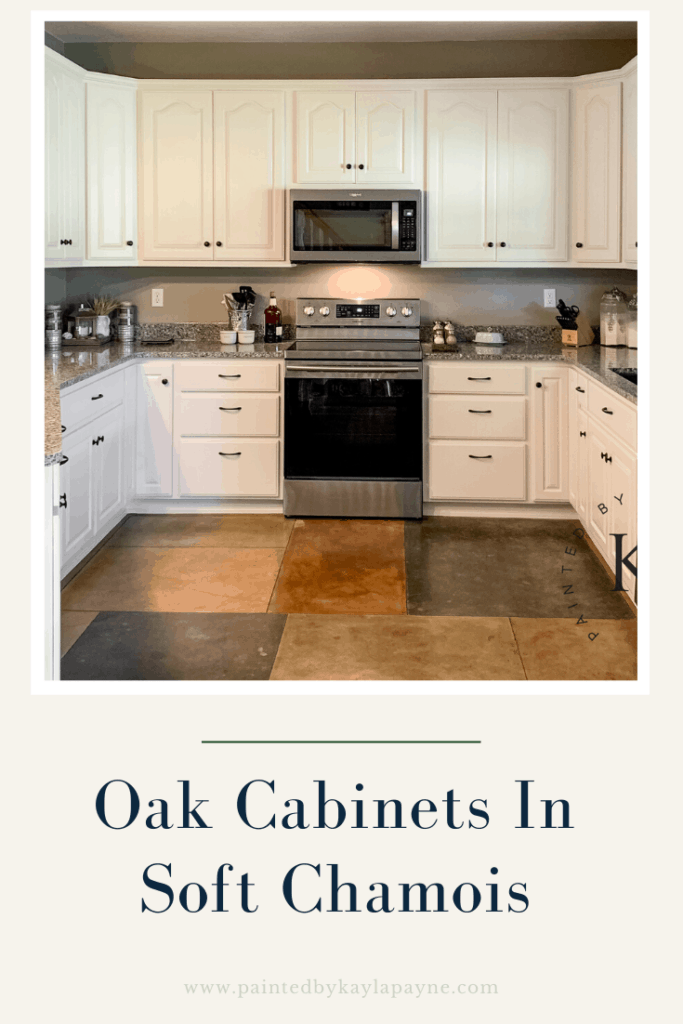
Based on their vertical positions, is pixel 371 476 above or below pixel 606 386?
below

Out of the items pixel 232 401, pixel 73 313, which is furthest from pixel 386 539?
pixel 73 313

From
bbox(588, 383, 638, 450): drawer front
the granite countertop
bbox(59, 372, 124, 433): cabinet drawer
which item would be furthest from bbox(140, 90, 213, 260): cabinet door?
bbox(588, 383, 638, 450): drawer front

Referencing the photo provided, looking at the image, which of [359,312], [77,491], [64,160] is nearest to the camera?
[77,491]

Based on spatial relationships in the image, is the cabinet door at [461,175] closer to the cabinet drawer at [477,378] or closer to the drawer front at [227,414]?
the cabinet drawer at [477,378]

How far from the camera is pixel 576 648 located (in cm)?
331

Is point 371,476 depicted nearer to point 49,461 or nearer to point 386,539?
point 386,539

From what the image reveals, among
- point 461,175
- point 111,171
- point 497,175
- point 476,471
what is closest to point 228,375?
point 111,171

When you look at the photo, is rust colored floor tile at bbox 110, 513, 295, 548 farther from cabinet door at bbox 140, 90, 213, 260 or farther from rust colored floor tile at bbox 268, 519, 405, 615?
cabinet door at bbox 140, 90, 213, 260

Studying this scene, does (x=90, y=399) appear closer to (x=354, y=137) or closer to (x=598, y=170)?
(x=354, y=137)

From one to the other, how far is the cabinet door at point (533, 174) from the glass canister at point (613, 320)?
1.14ft

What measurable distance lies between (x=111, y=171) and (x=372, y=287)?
58.4 inches

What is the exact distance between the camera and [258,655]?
10.6ft

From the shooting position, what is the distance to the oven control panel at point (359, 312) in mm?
5250
